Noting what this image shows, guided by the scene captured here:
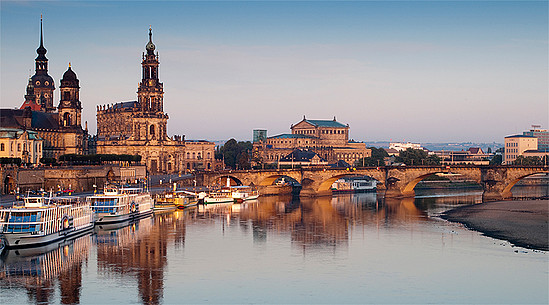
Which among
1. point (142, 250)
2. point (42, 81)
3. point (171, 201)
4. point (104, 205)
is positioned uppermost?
point (42, 81)

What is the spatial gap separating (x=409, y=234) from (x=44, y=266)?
36969 millimetres

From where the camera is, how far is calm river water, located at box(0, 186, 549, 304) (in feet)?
151

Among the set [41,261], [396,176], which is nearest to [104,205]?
[41,261]

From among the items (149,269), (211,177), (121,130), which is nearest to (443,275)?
(149,269)

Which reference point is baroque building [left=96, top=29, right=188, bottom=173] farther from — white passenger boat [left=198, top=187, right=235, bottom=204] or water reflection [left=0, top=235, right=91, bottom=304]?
water reflection [left=0, top=235, right=91, bottom=304]

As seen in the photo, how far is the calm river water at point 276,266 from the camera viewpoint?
46.0m

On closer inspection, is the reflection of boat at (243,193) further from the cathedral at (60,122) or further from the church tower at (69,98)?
the church tower at (69,98)

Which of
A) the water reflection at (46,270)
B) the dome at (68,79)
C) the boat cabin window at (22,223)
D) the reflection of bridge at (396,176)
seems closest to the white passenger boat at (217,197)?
the reflection of bridge at (396,176)

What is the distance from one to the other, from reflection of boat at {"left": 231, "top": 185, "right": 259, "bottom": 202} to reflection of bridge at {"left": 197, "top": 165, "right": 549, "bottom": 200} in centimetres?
Answer: 733

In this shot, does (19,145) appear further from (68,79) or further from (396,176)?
(396,176)

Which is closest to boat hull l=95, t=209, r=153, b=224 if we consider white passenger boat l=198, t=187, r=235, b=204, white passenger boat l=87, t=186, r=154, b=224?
white passenger boat l=87, t=186, r=154, b=224

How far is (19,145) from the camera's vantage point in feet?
370

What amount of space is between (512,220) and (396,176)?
49.9 meters

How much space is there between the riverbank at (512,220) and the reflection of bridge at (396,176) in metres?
11.7
